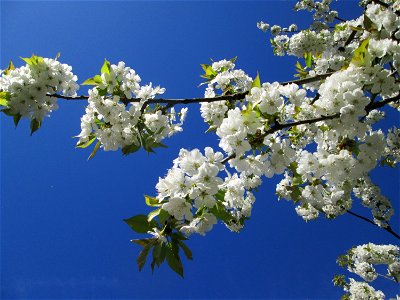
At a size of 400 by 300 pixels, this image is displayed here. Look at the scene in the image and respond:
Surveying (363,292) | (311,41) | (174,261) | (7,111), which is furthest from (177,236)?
(363,292)

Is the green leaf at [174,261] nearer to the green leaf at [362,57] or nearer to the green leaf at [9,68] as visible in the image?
the green leaf at [362,57]

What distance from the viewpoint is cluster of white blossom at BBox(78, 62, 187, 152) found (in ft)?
12.0

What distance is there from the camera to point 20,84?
3.53 meters

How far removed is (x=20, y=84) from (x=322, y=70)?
12.1ft

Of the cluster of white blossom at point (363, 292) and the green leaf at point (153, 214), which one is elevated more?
the cluster of white blossom at point (363, 292)

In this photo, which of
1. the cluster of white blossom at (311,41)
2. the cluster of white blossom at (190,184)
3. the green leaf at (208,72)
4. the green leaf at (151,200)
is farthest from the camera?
the cluster of white blossom at (311,41)

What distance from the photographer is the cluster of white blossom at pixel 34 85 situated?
11.6 ft

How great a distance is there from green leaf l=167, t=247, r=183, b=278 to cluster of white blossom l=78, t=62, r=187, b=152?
4.37 feet

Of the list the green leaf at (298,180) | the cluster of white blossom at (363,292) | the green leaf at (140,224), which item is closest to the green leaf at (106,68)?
the green leaf at (140,224)

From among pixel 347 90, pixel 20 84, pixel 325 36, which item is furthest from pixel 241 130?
pixel 325 36

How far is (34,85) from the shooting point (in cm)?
358

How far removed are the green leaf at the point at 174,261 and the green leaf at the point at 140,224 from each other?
0.75 feet

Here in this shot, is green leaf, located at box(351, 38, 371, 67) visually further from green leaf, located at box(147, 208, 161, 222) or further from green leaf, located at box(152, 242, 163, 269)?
green leaf, located at box(152, 242, 163, 269)

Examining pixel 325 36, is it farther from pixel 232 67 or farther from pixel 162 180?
pixel 162 180
